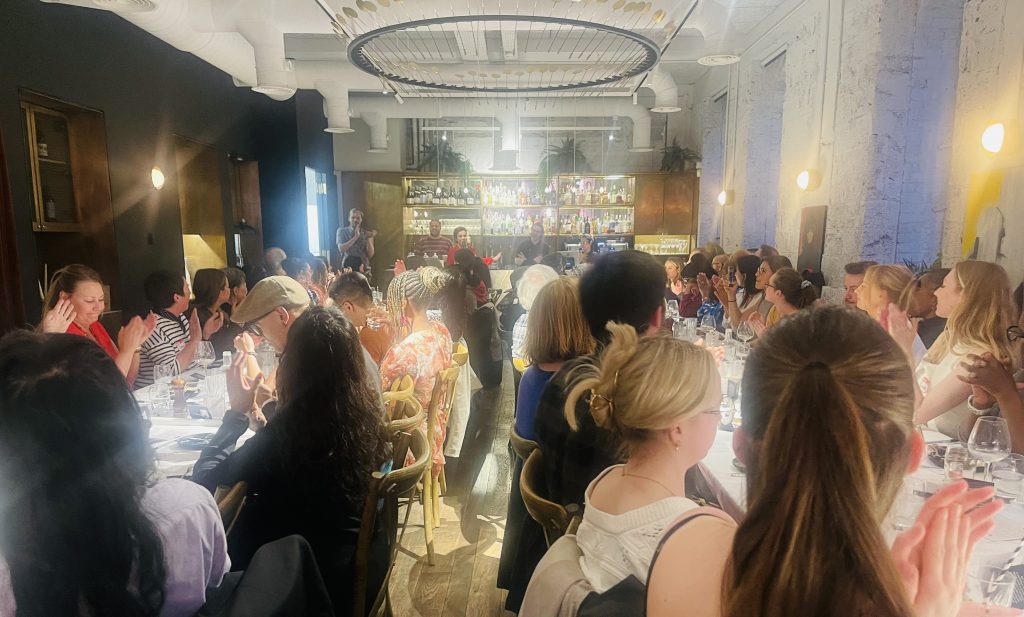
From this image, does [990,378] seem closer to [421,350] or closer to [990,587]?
[990,587]

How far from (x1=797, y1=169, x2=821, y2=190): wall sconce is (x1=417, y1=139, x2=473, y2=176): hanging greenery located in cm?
649

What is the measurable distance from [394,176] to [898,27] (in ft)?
27.8

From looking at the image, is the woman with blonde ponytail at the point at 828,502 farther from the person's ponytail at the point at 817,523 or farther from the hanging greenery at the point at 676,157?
the hanging greenery at the point at 676,157

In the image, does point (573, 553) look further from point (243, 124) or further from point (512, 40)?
point (243, 124)

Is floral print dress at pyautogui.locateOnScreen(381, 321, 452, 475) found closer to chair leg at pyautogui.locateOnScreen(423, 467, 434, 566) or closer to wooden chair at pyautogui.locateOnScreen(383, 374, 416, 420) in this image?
wooden chair at pyautogui.locateOnScreen(383, 374, 416, 420)

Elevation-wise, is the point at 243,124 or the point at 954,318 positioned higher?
the point at 243,124

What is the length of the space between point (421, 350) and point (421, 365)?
8 cm

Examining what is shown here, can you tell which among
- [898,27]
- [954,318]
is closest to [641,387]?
[954,318]

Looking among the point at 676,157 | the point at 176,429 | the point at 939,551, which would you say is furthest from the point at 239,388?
the point at 676,157

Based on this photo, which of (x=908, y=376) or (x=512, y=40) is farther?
(x=512, y=40)

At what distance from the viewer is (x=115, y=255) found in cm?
518

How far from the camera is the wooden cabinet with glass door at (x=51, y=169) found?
4484 mm

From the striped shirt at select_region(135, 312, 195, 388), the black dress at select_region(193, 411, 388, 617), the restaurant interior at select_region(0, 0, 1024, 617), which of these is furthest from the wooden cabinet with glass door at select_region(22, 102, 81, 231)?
the black dress at select_region(193, 411, 388, 617)

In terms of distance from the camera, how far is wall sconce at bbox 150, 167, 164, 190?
5.79m
